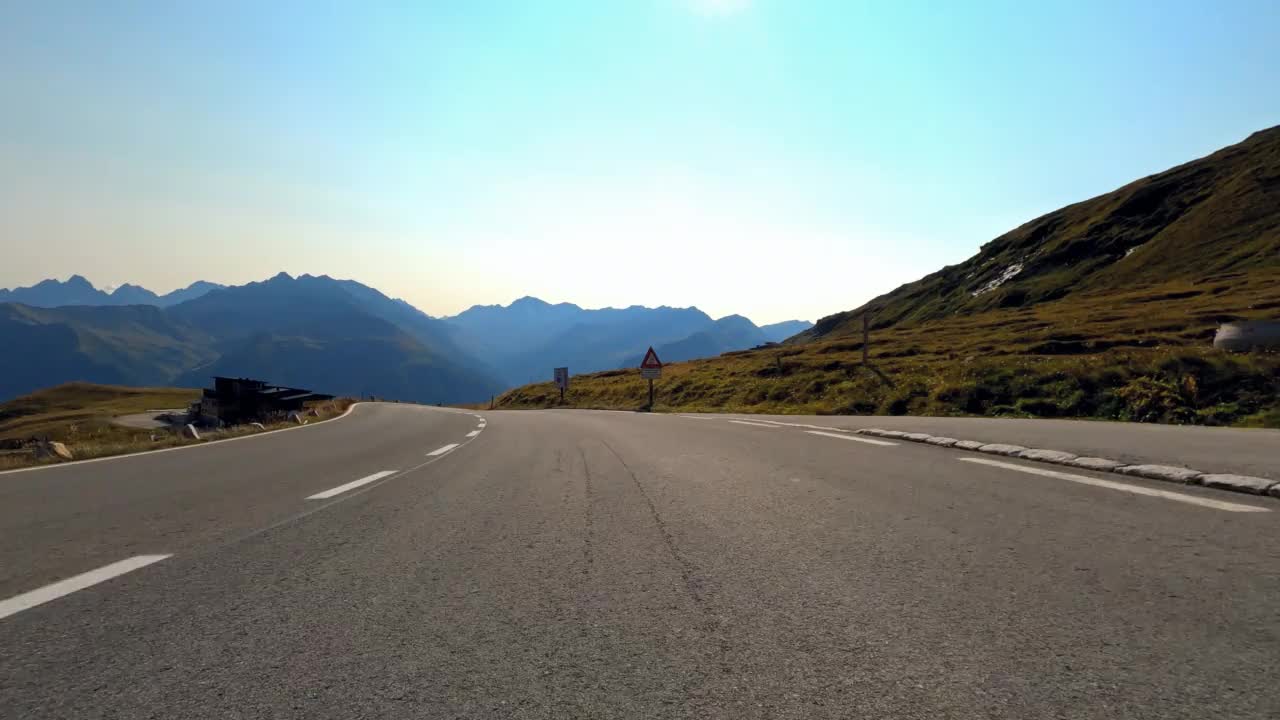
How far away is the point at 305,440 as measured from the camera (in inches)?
653

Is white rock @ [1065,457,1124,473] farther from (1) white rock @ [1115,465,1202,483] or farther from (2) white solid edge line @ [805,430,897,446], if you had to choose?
(2) white solid edge line @ [805,430,897,446]

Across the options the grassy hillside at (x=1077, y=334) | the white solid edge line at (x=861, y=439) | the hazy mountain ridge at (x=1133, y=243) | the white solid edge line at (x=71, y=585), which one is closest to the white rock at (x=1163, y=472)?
the white solid edge line at (x=861, y=439)

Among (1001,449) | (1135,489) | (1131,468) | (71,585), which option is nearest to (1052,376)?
(1001,449)

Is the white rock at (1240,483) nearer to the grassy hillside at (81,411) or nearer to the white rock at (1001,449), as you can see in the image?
the white rock at (1001,449)

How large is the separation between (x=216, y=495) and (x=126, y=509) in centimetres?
93

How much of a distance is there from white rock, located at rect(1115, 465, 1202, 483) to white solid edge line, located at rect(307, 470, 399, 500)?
8.34m

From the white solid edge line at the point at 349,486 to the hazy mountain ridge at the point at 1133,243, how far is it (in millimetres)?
117064

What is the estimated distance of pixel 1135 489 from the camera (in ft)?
21.0

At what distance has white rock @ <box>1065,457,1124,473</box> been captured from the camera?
7.68 m

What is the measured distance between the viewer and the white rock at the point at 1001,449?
9.45 metres

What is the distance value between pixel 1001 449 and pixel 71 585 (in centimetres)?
1007

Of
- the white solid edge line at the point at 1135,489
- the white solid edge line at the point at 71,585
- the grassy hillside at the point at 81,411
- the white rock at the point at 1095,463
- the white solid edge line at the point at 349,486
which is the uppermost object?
the grassy hillside at the point at 81,411

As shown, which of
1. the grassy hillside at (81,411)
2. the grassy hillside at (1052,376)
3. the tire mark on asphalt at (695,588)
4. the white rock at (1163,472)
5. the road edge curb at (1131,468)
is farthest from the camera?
the grassy hillside at (81,411)

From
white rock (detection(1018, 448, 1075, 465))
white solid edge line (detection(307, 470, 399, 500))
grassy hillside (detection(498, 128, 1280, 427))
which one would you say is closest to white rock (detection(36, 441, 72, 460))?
white solid edge line (detection(307, 470, 399, 500))
